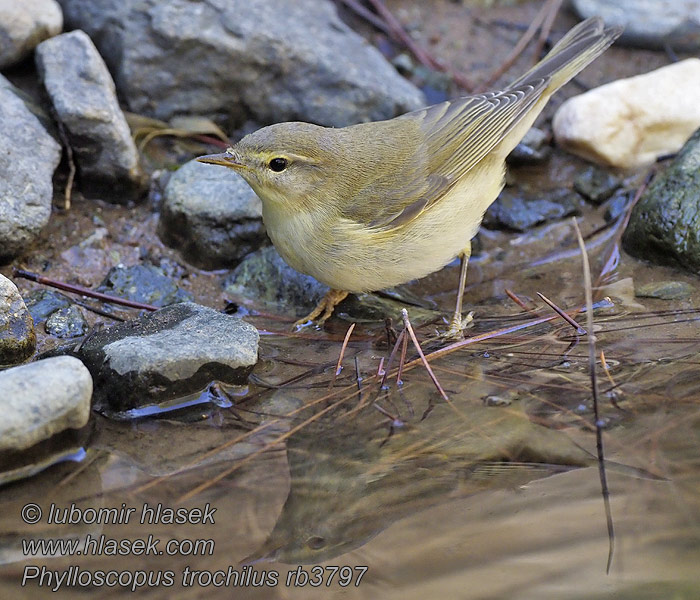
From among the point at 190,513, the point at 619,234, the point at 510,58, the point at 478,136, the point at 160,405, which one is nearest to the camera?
the point at 190,513

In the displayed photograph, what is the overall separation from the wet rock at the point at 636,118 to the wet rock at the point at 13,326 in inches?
173

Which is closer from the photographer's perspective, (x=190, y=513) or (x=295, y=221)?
(x=190, y=513)

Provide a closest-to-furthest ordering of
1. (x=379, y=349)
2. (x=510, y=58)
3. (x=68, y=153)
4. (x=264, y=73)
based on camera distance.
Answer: (x=379, y=349) → (x=68, y=153) → (x=264, y=73) → (x=510, y=58)

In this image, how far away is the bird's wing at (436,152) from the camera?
15.8 ft

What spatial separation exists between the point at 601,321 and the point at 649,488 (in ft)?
4.83

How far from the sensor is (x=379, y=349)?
15.1 ft

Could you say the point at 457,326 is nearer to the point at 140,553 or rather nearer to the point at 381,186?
the point at 381,186

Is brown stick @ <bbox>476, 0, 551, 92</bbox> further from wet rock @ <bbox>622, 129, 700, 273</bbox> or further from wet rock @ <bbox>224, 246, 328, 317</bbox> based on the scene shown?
wet rock @ <bbox>224, 246, 328, 317</bbox>

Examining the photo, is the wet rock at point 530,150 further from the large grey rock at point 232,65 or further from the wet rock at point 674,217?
the wet rock at point 674,217

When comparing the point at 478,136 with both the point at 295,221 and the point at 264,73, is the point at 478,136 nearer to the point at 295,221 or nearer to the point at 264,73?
the point at 295,221

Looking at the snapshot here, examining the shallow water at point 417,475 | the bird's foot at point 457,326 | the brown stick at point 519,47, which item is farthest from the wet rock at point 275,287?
the brown stick at point 519,47

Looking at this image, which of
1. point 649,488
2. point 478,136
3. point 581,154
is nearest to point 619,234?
point 581,154

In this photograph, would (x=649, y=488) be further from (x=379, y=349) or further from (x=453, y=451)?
(x=379, y=349)

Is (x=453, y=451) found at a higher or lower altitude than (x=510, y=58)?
lower
